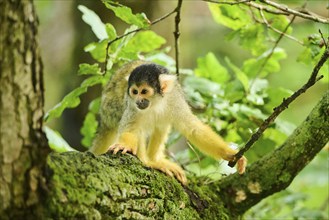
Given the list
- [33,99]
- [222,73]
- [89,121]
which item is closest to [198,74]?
[222,73]

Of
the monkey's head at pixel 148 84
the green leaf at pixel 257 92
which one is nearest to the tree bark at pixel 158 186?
the green leaf at pixel 257 92

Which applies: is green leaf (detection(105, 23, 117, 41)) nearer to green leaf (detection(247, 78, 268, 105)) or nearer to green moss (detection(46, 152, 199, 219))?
green moss (detection(46, 152, 199, 219))

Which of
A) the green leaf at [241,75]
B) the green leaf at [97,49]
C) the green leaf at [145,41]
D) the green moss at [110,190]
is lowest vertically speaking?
the green moss at [110,190]

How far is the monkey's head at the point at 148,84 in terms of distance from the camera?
3383 millimetres

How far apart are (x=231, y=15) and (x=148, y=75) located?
63cm

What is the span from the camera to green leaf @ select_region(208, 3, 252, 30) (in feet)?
10.7

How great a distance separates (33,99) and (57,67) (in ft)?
18.1

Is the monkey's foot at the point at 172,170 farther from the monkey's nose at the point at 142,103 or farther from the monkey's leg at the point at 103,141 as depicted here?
the monkey's leg at the point at 103,141

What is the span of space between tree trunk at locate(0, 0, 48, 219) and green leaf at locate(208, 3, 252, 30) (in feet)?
6.32

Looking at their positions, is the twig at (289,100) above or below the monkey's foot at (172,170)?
above

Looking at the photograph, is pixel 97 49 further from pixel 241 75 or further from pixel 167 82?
pixel 241 75

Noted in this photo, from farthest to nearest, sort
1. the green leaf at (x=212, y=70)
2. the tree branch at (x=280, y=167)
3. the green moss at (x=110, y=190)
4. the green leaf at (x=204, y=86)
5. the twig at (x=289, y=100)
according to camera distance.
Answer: the green leaf at (x=212, y=70)
the green leaf at (x=204, y=86)
the tree branch at (x=280, y=167)
the twig at (x=289, y=100)
the green moss at (x=110, y=190)

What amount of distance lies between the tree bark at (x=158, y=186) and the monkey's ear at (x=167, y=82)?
79cm

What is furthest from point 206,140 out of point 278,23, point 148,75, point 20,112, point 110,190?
point 20,112
